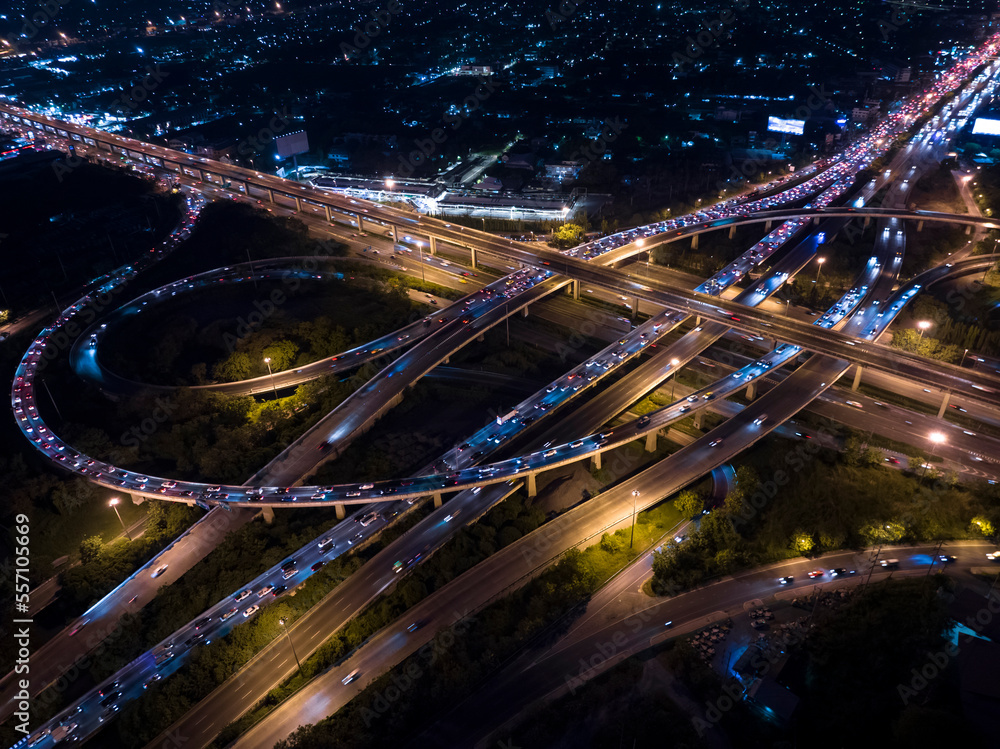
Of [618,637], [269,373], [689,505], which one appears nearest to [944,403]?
[689,505]

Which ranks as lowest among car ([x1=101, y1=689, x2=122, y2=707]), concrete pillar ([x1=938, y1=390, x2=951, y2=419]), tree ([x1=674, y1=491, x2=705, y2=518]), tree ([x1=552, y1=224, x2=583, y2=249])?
car ([x1=101, y1=689, x2=122, y2=707])

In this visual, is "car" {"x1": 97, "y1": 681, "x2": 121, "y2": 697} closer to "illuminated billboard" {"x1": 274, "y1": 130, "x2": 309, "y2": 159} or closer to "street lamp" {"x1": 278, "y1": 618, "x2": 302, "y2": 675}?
"street lamp" {"x1": 278, "y1": 618, "x2": 302, "y2": 675}

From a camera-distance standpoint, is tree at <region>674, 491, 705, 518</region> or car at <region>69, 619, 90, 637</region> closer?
car at <region>69, 619, 90, 637</region>

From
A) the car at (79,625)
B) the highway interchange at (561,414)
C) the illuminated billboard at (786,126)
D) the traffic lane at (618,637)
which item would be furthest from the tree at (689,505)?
the illuminated billboard at (786,126)

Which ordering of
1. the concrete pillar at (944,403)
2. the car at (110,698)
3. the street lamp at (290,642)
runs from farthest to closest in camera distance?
the concrete pillar at (944,403) < the street lamp at (290,642) < the car at (110,698)

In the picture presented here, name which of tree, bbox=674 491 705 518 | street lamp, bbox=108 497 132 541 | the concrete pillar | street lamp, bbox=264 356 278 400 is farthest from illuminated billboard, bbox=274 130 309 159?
the concrete pillar

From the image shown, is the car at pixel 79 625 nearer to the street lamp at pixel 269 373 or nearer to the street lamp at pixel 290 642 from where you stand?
the street lamp at pixel 290 642

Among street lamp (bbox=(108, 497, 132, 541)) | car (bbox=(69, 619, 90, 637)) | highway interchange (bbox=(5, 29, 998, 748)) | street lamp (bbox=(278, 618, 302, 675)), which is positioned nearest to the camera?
street lamp (bbox=(278, 618, 302, 675))
